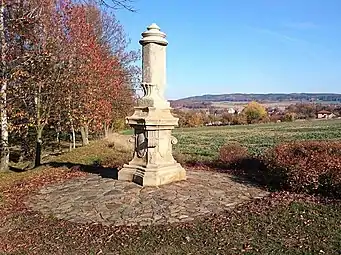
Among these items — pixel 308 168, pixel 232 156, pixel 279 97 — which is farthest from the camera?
pixel 279 97

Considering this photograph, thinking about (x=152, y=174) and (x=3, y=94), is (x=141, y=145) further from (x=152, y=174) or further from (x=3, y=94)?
(x=3, y=94)

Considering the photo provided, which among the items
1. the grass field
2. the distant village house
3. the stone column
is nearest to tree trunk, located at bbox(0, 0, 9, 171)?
the stone column

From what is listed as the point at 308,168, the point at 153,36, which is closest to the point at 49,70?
the point at 153,36

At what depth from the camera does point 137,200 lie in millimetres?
7961

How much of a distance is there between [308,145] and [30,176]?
27.9 feet

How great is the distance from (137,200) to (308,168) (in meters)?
3.93

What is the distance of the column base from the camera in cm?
894

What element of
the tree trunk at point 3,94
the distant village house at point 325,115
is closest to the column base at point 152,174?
the tree trunk at point 3,94

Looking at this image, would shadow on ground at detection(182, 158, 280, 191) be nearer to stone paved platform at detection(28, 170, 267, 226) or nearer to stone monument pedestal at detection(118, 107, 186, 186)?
stone paved platform at detection(28, 170, 267, 226)

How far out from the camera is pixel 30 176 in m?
12.1

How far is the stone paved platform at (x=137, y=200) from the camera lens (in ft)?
23.3

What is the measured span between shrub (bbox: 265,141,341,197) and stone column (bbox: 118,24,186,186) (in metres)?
2.49

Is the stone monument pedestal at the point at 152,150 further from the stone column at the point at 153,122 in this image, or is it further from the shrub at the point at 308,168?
the shrub at the point at 308,168

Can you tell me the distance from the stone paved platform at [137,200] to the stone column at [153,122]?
0.38 m
